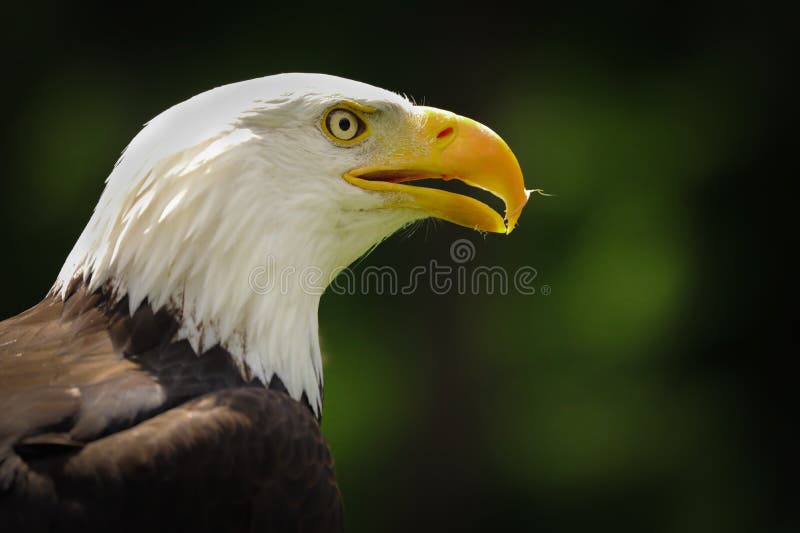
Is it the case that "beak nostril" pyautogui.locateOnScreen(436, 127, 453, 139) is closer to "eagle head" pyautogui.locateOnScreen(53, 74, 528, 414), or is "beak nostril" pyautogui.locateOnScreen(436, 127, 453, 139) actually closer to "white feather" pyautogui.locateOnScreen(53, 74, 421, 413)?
"eagle head" pyautogui.locateOnScreen(53, 74, 528, 414)

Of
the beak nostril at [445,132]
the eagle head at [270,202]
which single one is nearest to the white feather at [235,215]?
the eagle head at [270,202]

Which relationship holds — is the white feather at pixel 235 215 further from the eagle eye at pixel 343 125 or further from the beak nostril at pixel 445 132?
the beak nostril at pixel 445 132

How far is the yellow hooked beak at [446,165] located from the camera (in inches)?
88.4

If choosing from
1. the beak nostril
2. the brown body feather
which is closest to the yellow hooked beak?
Result: the beak nostril

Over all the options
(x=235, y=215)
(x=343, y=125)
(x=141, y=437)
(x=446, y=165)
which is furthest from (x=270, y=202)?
(x=141, y=437)

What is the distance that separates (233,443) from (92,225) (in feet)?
2.00

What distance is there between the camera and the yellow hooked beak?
88.4 inches

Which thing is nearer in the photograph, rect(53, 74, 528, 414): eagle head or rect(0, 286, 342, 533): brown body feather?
rect(0, 286, 342, 533): brown body feather

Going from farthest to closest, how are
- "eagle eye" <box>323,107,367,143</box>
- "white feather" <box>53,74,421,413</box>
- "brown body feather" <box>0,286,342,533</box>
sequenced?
"eagle eye" <box>323,107,367,143</box>, "white feather" <box>53,74,421,413</box>, "brown body feather" <box>0,286,342,533</box>

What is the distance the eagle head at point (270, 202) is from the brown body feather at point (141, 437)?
84mm

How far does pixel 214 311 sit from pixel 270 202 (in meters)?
0.25

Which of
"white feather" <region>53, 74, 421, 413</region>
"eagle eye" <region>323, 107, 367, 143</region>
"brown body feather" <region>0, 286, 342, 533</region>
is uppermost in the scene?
"eagle eye" <region>323, 107, 367, 143</region>

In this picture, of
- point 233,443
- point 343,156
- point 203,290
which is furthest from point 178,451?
point 343,156

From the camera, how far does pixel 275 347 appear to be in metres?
2.11
